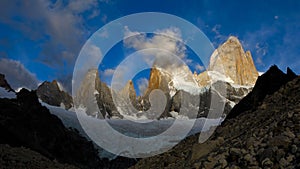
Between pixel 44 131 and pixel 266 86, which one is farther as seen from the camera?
pixel 44 131

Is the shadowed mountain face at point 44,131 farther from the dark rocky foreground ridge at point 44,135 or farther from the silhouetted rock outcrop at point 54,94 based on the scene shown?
the silhouetted rock outcrop at point 54,94

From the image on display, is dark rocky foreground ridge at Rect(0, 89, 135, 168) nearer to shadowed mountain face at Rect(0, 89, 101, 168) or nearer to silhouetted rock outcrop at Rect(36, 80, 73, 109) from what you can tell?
shadowed mountain face at Rect(0, 89, 101, 168)

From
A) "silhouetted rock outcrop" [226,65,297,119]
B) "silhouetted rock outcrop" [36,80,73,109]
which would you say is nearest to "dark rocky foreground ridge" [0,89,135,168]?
"silhouetted rock outcrop" [226,65,297,119]

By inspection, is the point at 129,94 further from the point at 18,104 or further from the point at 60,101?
the point at 18,104

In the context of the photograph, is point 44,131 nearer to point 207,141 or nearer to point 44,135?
point 44,135

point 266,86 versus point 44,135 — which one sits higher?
point 44,135

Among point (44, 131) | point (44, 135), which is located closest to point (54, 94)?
point (44, 131)

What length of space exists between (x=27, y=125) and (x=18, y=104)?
21.6 feet

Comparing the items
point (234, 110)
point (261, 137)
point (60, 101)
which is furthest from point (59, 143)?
point (60, 101)

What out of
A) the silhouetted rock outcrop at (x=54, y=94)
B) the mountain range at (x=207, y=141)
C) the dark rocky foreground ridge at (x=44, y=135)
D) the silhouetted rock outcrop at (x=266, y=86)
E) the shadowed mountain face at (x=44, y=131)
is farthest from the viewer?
the silhouetted rock outcrop at (x=54, y=94)

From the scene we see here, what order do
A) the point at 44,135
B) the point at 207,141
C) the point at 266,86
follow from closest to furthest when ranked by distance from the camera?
the point at 207,141, the point at 266,86, the point at 44,135

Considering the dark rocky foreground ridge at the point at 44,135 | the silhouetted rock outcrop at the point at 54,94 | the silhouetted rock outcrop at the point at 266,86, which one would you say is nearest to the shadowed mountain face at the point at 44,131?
the dark rocky foreground ridge at the point at 44,135

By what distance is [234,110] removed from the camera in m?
25.8

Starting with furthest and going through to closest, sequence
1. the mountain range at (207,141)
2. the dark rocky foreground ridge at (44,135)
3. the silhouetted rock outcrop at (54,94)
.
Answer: the silhouetted rock outcrop at (54,94), the dark rocky foreground ridge at (44,135), the mountain range at (207,141)
